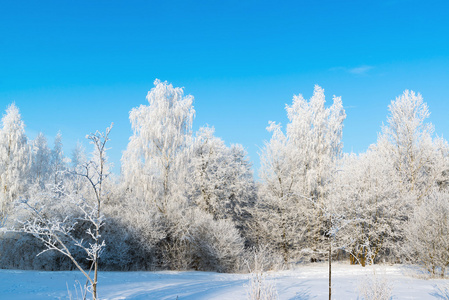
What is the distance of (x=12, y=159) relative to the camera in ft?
75.4

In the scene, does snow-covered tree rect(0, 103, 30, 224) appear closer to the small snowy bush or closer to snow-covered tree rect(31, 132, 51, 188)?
snow-covered tree rect(31, 132, 51, 188)

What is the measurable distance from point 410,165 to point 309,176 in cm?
788

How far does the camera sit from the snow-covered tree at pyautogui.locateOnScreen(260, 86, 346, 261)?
22.3 m

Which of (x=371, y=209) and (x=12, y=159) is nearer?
(x=371, y=209)

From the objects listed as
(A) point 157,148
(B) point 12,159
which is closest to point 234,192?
(A) point 157,148

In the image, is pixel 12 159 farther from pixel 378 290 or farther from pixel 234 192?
pixel 378 290

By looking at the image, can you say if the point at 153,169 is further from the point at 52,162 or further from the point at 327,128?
the point at 52,162

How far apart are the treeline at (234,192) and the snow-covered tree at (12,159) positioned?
3.1 inches

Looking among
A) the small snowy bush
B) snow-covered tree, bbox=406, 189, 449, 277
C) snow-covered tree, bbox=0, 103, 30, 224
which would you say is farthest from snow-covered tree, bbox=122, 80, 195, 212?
the small snowy bush

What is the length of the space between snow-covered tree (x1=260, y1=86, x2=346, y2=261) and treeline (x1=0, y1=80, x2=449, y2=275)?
0.28ft

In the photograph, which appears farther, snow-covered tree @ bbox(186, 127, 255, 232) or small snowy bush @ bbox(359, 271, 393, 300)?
snow-covered tree @ bbox(186, 127, 255, 232)

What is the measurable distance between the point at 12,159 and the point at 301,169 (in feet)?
69.5

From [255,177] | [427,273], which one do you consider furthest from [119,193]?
[427,273]

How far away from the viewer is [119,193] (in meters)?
22.8
